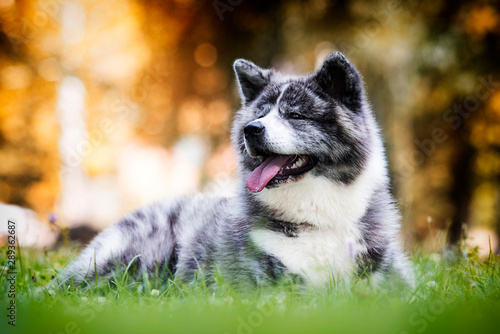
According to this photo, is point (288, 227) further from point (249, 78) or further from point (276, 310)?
point (249, 78)

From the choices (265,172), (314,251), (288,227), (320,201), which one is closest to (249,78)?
(265,172)

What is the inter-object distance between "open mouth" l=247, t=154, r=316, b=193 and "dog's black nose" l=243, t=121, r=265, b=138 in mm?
259

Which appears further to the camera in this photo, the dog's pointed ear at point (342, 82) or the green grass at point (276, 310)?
the dog's pointed ear at point (342, 82)

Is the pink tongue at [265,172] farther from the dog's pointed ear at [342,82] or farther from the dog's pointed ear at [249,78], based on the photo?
the dog's pointed ear at [249,78]

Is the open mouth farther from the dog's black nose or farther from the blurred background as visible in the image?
the blurred background

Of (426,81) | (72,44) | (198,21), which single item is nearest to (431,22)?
(426,81)

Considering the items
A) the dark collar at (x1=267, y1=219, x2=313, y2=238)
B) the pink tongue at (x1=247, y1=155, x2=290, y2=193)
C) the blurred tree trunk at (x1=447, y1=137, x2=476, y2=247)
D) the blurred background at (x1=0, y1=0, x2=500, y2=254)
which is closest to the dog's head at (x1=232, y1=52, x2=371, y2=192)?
the pink tongue at (x1=247, y1=155, x2=290, y2=193)

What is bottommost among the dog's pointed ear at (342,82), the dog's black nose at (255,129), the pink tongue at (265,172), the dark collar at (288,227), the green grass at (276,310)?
the green grass at (276,310)

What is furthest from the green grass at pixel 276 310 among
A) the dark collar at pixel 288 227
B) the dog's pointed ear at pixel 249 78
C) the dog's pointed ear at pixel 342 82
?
the dog's pointed ear at pixel 249 78

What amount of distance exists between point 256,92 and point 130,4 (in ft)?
22.9

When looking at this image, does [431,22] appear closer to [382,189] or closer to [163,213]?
[382,189]

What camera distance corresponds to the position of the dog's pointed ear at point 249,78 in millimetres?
3641

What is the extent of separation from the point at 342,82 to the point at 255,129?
80cm

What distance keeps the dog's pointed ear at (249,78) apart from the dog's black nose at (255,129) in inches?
30.4
